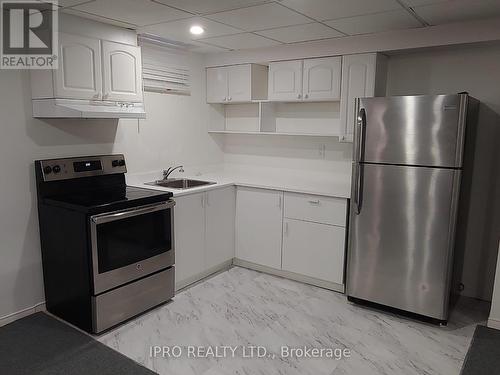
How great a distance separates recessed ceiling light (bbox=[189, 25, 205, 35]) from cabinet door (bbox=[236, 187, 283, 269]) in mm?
1457

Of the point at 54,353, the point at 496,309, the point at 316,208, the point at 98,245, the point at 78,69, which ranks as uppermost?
the point at 78,69

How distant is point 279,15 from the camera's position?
9.09 feet

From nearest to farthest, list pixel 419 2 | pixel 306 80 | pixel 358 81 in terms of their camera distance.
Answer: pixel 419 2, pixel 358 81, pixel 306 80

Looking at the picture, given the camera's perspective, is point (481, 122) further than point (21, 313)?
Yes

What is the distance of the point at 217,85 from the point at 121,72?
4.56 feet

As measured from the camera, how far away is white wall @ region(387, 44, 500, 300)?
3186mm

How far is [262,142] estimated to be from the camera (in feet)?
14.6

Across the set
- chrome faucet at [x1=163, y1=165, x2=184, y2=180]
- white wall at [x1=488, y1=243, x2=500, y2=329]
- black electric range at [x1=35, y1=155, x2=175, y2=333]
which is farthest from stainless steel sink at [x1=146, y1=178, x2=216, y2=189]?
white wall at [x1=488, y1=243, x2=500, y2=329]

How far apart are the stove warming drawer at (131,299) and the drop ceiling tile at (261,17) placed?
A: 1.97 metres

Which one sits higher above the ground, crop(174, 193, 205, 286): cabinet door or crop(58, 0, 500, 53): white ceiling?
crop(58, 0, 500, 53): white ceiling

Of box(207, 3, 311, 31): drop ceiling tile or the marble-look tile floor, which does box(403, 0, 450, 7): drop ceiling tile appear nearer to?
box(207, 3, 311, 31): drop ceiling tile

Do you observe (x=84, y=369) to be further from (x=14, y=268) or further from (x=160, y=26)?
(x=160, y=26)

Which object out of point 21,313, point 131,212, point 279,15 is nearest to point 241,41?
point 279,15

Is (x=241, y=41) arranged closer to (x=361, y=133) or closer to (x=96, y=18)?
(x=96, y=18)
